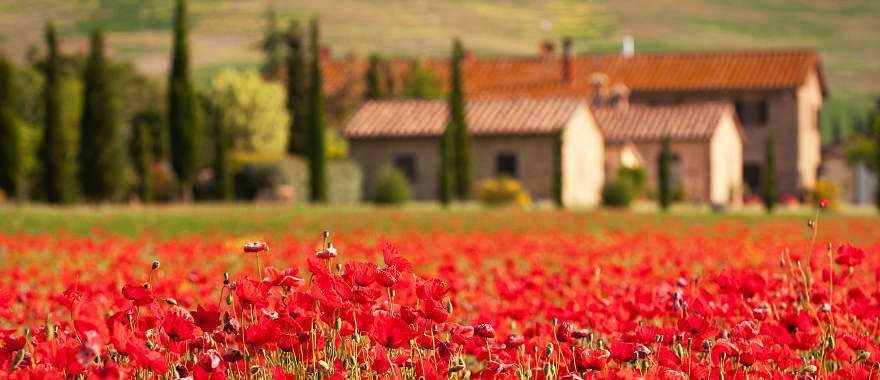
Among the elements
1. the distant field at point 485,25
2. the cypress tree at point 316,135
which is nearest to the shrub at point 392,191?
the cypress tree at point 316,135

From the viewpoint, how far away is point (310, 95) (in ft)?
128

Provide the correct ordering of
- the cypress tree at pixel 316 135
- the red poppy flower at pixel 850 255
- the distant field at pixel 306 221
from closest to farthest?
1. the red poppy flower at pixel 850 255
2. the distant field at pixel 306 221
3. the cypress tree at pixel 316 135

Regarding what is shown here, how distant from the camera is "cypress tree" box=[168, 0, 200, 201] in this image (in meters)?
35.6

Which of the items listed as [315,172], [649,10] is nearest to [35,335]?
[315,172]

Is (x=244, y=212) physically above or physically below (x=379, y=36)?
below

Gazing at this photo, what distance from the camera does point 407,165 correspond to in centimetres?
4791

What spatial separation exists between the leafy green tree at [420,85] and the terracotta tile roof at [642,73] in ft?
4.70

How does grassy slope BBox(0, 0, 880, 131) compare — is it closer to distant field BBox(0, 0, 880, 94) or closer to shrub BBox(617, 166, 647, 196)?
distant field BBox(0, 0, 880, 94)

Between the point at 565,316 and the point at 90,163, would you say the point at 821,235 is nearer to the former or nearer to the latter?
the point at 565,316

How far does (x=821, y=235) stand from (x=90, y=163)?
65.0 feet

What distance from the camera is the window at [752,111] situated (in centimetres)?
6138

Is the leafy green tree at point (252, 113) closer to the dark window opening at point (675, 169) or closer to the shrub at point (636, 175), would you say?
the dark window opening at point (675, 169)

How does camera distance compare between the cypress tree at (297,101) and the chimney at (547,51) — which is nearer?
the cypress tree at (297,101)

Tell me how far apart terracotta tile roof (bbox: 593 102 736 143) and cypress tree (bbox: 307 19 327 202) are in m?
14.2
